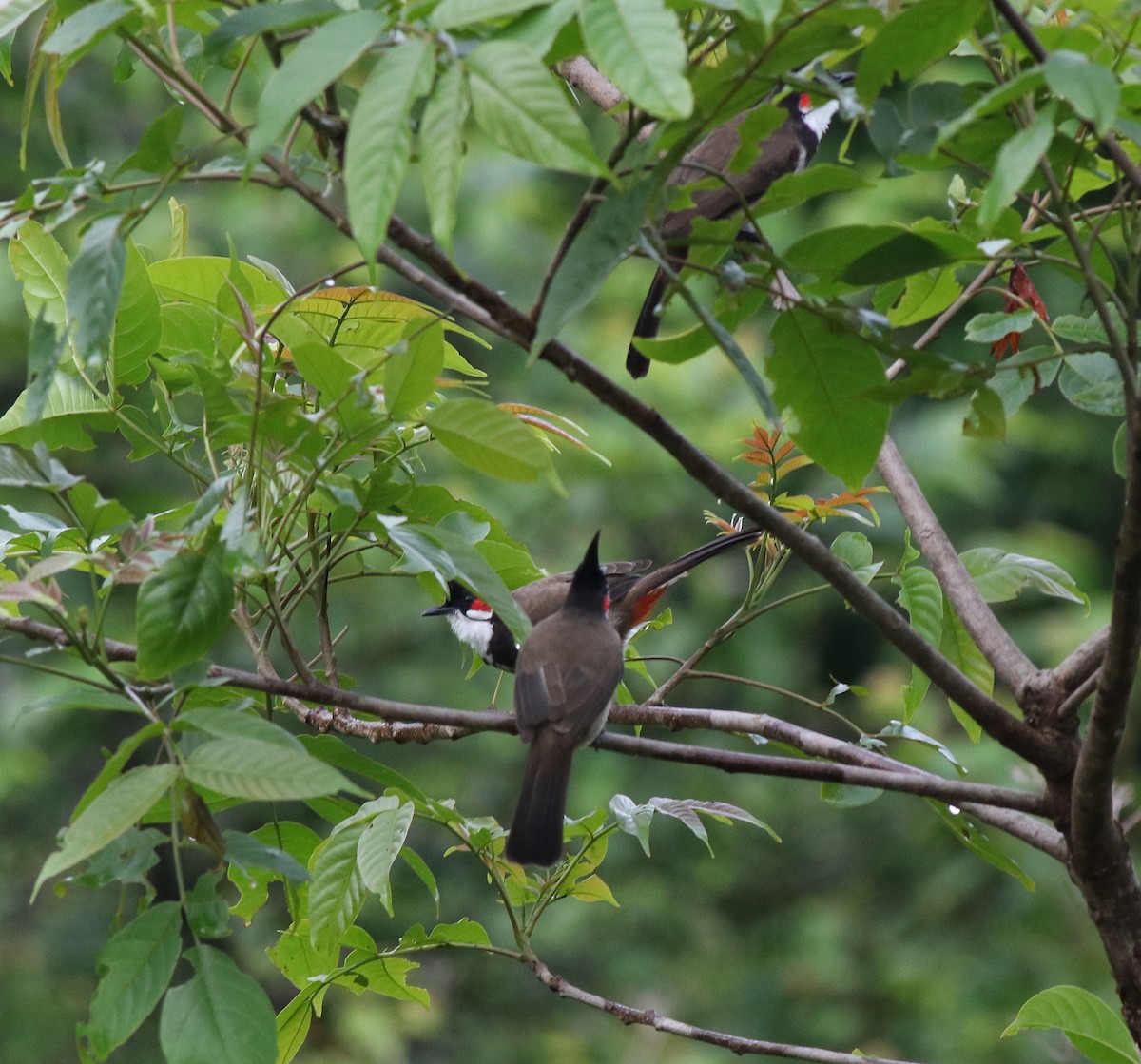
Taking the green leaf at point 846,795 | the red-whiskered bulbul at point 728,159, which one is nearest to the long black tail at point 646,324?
the red-whiskered bulbul at point 728,159

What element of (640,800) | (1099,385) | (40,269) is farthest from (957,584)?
(640,800)

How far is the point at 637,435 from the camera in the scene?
673cm

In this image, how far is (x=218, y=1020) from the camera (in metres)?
1.20

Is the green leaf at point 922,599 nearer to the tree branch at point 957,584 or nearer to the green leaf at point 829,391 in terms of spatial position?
the tree branch at point 957,584

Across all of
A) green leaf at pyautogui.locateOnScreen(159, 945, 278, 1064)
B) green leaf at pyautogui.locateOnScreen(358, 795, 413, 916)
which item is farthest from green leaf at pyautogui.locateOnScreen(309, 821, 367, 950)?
green leaf at pyautogui.locateOnScreen(159, 945, 278, 1064)

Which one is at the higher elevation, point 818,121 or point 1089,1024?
point 818,121

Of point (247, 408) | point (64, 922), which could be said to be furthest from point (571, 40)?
point (64, 922)

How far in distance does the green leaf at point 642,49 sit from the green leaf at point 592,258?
12cm

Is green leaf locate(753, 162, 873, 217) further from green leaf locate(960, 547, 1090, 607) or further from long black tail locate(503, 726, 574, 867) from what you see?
long black tail locate(503, 726, 574, 867)

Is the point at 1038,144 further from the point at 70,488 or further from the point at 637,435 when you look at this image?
the point at 637,435

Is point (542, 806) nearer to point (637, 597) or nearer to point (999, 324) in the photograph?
point (999, 324)

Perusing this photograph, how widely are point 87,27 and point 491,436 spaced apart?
49cm

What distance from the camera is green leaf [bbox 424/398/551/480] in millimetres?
1310

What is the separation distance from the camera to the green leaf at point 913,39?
1048 mm
